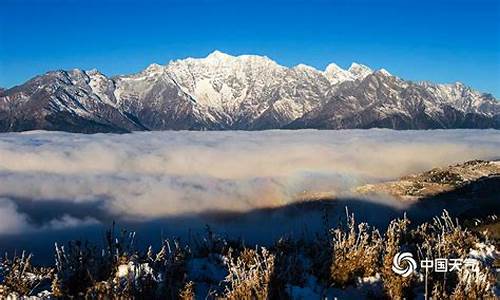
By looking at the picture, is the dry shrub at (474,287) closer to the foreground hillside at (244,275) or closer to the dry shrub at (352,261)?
the foreground hillside at (244,275)

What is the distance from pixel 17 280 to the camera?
11.2 m

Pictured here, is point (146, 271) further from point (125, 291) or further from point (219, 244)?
point (219, 244)

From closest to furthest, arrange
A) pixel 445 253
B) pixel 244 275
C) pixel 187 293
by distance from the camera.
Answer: pixel 187 293
pixel 244 275
pixel 445 253

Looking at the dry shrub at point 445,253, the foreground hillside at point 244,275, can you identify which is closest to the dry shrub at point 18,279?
the foreground hillside at point 244,275

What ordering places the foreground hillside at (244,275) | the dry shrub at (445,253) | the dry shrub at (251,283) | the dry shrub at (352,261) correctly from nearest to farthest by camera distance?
the dry shrub at (251,283) → the foreground hillside at (244,275) → the dry shrub at (445,253) → the dry shrub at (352,261)

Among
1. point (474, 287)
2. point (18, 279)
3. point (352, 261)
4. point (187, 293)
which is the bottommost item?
point (474, 287)

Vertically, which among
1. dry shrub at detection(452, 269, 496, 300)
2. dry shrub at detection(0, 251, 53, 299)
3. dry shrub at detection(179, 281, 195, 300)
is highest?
dry shrub at detection(0, 251, 53, 299)

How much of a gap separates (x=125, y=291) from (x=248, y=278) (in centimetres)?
235

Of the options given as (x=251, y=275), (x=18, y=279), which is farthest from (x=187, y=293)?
(x=18, y=279)

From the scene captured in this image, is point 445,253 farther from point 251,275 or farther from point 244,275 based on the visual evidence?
point 244,275

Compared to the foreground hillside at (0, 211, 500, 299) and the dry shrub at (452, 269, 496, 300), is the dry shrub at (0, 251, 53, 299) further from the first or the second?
the dry shrub at (452, 269, 496, 300)

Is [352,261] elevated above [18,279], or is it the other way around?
[18,279]

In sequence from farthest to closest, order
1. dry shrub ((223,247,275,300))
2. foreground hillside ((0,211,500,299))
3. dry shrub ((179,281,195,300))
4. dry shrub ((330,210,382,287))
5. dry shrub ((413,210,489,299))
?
dry shrub ((330,210,382,287)) < dry shrub ((413,210,489,299)) < foreground hillside ((0,211,500,299)) < dry shrub ((223,247,275,300)) < dry shrub ((179,281,195,300))

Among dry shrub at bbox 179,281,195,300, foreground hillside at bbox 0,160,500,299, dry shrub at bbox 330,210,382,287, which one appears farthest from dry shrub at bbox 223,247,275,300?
dry shrub at bbox 330,210,382,287
